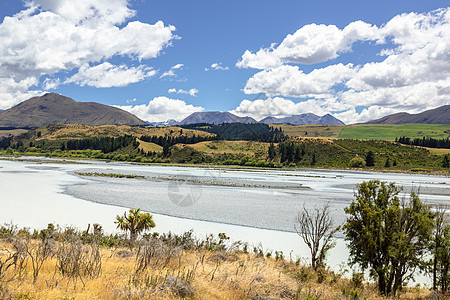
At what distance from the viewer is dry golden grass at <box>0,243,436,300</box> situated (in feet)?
26.9

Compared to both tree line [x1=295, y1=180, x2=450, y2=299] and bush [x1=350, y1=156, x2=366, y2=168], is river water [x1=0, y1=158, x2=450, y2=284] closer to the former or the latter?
tree line [x1=295, y1=180, x2=450, y2=299]

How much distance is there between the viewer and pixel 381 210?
40.1 feet

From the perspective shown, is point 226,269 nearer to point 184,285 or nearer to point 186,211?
point 184,285

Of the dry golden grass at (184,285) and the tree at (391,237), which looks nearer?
the dry golden grass at (184,285)

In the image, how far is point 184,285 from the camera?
8.85 meters

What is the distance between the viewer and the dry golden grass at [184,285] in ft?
26.9

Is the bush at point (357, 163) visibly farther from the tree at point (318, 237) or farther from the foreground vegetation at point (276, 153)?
the tree at point (318, 237)

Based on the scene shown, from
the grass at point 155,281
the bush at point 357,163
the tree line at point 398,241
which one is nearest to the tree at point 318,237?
the grass at point 155,281

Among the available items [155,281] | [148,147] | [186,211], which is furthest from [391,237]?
[148,147]

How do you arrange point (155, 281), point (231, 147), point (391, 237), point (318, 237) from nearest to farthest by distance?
1. point (155, 281)
2. point (391, 237)
3. point (318, 237)
4. point (231, 147)

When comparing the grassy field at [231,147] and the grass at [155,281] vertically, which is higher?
the grassy field at [231,147]

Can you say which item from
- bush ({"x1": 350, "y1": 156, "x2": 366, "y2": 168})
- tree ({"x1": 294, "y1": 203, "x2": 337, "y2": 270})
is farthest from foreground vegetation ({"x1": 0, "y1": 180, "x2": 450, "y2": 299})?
bush ({"x1": 350, "y1": 156, "x2": 366, "y2": 168})

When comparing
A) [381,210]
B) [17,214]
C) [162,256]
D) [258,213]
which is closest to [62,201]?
[17,214]

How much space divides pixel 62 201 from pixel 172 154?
133 meters
